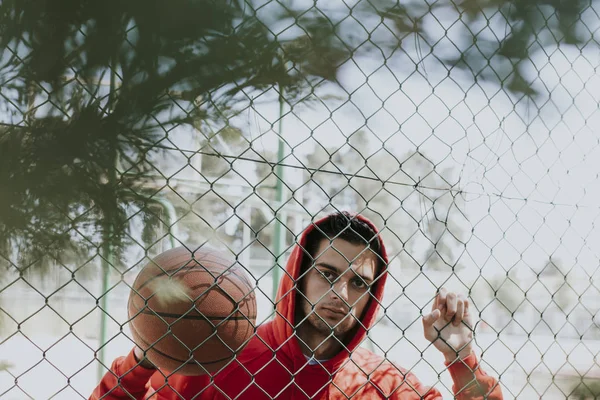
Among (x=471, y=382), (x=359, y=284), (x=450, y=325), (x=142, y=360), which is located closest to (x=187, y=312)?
(x=142, y=360)

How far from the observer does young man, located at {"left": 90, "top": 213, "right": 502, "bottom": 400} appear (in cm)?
175

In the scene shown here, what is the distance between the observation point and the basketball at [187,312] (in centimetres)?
146

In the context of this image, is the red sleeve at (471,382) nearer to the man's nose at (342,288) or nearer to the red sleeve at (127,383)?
the man's nose at (342,288)

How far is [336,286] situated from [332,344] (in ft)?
0.88

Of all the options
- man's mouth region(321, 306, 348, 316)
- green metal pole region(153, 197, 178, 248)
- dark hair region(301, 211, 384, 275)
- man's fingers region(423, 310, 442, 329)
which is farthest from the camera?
dark hair region(301, 211, 384, 275)

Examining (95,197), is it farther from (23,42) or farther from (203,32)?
(203,32)

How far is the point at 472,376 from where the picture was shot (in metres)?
1.80

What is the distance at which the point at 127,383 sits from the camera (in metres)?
1.56

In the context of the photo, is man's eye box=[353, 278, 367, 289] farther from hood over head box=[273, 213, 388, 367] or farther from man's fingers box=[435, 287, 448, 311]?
Result: man's fingers box=[435, 287, 448, 311]

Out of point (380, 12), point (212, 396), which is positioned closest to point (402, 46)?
point (380, 12)

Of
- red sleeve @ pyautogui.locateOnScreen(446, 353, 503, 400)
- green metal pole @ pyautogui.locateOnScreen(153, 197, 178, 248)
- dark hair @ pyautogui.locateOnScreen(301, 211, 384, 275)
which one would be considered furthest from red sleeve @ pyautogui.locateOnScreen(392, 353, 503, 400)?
green metal pole @ pyautogui.locateOnScreen(153, 197, 178, 248)

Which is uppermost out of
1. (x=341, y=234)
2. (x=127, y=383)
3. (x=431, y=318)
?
(x=341, y=234)

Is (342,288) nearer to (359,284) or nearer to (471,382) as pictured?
(359,284)

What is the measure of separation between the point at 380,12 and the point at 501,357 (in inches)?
371
